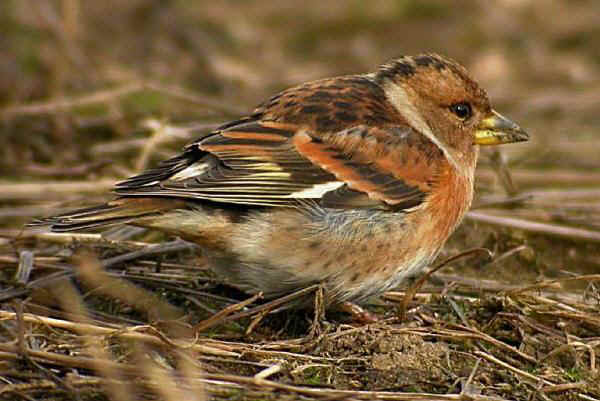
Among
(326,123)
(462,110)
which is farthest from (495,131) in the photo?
(326,123)

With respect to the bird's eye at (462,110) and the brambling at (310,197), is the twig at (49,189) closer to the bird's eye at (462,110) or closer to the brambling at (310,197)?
the brambling at (310,197)

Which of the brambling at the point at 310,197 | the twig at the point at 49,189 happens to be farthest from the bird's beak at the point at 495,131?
the twig at the point at 49,189

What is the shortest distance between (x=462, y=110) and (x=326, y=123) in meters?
1.02

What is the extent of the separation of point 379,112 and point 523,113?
4.74 metres

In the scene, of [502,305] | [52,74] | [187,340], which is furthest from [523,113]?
[187,340]

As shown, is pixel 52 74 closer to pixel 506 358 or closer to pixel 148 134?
pixel 148 134

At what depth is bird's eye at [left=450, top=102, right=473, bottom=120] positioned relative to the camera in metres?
5.33

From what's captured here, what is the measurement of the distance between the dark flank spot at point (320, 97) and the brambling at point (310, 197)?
0.01 meters

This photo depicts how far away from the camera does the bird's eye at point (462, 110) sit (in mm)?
5332

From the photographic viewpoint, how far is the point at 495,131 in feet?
17.9

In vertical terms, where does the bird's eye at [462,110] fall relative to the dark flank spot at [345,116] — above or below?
below

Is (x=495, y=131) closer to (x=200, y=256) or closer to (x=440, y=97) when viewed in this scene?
(x=440, y=97)

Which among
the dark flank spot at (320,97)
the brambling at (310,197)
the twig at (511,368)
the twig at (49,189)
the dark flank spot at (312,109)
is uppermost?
the dark flank spot at (320,97)

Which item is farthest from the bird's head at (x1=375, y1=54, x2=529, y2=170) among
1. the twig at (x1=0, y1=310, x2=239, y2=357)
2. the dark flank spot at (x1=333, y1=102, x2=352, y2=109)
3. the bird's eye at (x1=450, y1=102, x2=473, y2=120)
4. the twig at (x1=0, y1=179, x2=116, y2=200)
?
the twig at (x1=0, y1=179, x2=116, y2=200)
